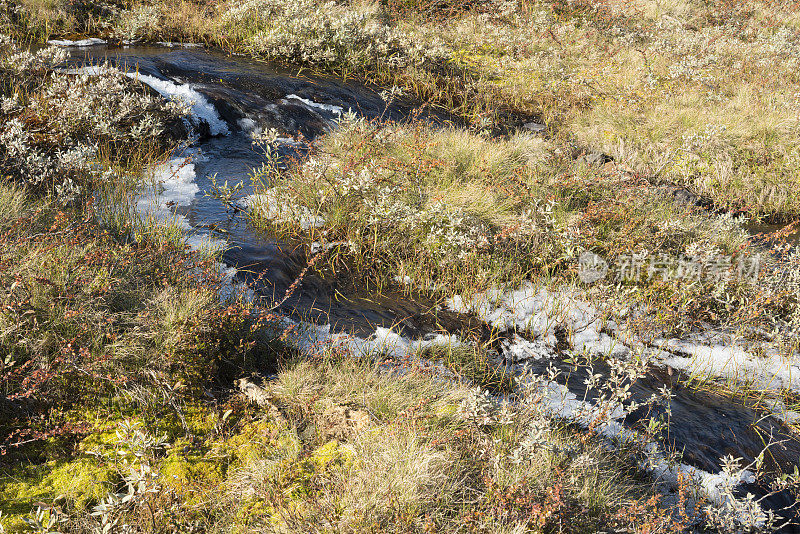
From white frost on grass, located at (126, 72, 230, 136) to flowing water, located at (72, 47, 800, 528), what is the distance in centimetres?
10

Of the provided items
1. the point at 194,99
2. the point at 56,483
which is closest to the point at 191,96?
the point at 194,99

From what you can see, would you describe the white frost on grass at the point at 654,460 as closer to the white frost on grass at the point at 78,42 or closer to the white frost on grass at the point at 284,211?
the white frost on grass at the point at 284,211

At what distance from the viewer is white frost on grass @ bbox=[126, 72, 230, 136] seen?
8.05 meters

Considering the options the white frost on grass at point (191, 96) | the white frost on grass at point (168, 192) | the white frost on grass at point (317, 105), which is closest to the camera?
the white frost on grass at point (168, 192)

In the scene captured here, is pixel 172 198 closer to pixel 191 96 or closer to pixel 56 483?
pixel 191 96

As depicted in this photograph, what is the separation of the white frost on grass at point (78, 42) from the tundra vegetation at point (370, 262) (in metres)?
0.27

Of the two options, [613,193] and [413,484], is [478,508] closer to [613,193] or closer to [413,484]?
[413,484]

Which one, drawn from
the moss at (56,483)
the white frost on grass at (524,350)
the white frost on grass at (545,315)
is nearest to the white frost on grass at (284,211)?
the white frost on grass at (545,315)

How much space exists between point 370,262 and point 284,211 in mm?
1230

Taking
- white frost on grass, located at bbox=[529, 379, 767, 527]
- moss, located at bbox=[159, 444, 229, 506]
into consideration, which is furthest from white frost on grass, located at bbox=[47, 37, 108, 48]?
white frost on grass, located at bbox=[529, 379, 767, 527]

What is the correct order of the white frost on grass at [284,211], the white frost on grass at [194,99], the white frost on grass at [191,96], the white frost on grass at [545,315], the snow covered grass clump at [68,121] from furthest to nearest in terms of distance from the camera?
the white frost on grass at [194,99] < the white frost on grass at [191,96] < the white frost on grass at [284,211] < the snow covered grass clump at [68,121] < the white frost on grass at [545,315]

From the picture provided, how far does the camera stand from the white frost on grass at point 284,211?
5.86 metres

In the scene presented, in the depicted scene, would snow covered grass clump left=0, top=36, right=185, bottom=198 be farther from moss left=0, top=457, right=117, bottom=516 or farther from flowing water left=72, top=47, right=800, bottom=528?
moss left=0, top=457, right=117, bottom=516

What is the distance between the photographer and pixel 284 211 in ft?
19.5
